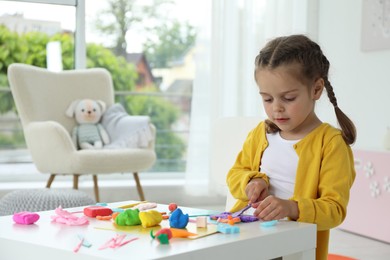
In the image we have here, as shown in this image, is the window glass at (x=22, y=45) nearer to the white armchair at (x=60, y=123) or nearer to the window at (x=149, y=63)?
the window at (x=149, y=63)

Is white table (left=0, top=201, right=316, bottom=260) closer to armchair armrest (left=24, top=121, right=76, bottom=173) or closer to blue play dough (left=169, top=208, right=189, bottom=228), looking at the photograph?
blue play dough (left=169, top=208, right=189, bottom=228)

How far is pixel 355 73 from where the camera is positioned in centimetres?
413

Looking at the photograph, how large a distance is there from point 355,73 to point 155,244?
323cm

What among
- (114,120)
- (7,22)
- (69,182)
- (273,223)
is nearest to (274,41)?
(273,223)

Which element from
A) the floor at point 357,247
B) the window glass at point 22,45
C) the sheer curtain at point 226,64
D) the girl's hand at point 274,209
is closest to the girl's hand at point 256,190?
the girl's hand at point 274,209

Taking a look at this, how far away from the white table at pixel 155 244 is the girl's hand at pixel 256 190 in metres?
0.18

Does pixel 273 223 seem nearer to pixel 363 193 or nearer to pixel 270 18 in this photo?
pixel 363 193

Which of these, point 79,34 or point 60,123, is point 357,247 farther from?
point 79,34

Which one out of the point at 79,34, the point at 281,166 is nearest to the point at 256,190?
the point at 281,166

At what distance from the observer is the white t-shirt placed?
5.29ft

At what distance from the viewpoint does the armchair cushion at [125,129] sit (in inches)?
153

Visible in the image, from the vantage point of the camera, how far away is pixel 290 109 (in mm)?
1535

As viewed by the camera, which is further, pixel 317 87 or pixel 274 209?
pixel 317 87

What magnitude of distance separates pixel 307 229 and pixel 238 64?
131 inches
